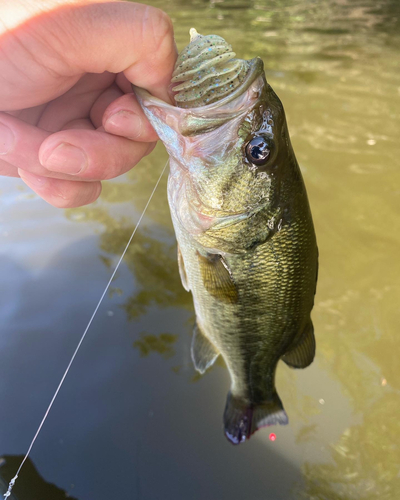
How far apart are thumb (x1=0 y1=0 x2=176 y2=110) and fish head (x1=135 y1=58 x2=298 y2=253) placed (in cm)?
13

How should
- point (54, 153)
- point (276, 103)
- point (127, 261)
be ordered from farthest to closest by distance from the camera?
1. point (127, 261)
2. point (54, 153)
3. point (276, 103)

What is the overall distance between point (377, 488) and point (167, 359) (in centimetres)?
154

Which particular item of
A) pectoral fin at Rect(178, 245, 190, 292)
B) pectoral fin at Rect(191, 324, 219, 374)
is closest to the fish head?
pectoral fin at Rect(178, 245, 190, 292)

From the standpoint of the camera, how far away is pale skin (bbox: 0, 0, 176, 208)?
1.18 metres

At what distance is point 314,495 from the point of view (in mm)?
2215

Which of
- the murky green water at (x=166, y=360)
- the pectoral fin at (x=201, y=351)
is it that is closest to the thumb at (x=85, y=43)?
the pectoral fin at (x=201, y=351)

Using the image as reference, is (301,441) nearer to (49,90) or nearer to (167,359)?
(167,359)

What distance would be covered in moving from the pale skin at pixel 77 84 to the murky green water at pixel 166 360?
130 centimetres

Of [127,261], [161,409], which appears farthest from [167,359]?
[127,261]

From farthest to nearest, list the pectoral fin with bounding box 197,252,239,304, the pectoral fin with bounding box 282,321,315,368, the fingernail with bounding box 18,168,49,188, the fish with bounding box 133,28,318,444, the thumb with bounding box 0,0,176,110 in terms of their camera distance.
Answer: the pectoral fin with bounding box 282,321,315,368 < the fingernail with bounding box 18,168,49,188 < the pectoral fin with bounding box 197,252,239,304 < the fish with bounding box 133,28,318,444 < the thumb with bounding box 0,0,176,110

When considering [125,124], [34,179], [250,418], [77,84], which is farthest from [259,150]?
[250,418]

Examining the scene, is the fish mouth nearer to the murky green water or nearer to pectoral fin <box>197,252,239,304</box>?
pectoral fin <box>197,252,239,304</box>

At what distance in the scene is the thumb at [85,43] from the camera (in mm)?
1171

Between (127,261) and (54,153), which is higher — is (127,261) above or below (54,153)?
below
